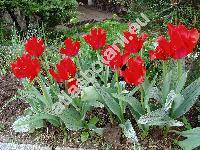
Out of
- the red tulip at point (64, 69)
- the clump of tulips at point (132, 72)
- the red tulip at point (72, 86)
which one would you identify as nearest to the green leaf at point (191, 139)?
the clump of tulips at point (132, 72)

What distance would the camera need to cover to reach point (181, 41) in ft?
9.88

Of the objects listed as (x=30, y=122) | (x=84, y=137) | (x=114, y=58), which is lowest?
(x=84, y=137)

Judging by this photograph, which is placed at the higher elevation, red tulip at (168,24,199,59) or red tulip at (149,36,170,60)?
red tulip at (168,24,199,59)

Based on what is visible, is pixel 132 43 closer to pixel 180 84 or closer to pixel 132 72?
pixel 132 72

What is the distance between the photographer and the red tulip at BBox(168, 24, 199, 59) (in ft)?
9.89

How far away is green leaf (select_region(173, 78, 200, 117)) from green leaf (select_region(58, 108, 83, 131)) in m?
0.79

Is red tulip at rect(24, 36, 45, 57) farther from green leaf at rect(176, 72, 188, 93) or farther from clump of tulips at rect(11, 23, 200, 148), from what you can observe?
green leaf at rect(176, 72, 188, 93)

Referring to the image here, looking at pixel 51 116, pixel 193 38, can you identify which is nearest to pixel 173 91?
pixel 193 38

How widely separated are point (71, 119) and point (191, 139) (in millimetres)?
969

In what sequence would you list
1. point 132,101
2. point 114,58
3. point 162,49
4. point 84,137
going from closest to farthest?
point 114,58 → point 162,49 → point 132,101 → point 84,137

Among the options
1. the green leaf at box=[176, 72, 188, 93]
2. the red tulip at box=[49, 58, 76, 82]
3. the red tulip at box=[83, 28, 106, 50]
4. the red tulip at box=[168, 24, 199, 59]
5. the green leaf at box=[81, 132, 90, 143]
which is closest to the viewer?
the red tulip at box=[168, 24, 199, 59]

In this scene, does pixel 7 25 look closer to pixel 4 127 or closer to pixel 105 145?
pixel 4 127

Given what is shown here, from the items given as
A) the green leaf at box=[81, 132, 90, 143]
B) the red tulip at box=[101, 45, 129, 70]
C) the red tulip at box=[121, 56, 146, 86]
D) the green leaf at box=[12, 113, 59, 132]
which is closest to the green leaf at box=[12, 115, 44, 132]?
the green leaf at box=[12, 113, 59, 132]

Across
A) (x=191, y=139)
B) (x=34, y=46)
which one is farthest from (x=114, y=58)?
(x=191, y=139)
